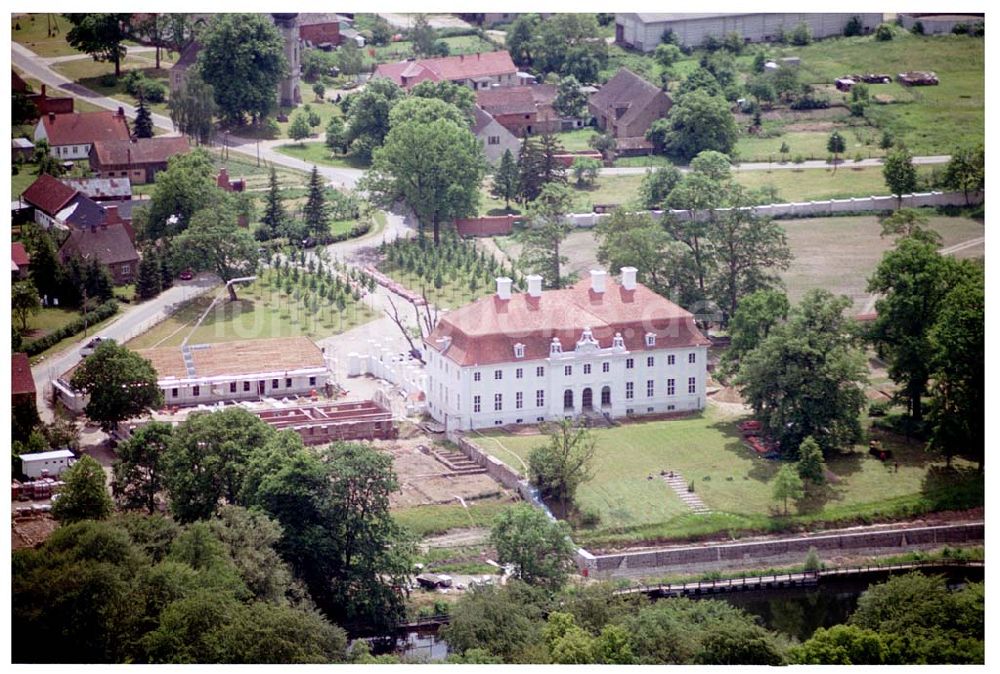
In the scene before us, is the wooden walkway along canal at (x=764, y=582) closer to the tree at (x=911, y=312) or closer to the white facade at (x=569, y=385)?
the tree at (x=911, y=312)

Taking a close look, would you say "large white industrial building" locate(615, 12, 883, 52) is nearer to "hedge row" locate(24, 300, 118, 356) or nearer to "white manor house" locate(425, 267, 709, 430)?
Result: "white manor house" locate(425, 267, 709, 430)

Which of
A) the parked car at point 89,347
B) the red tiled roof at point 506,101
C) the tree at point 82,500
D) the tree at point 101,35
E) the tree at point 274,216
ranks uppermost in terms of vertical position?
the tree at point 101,35

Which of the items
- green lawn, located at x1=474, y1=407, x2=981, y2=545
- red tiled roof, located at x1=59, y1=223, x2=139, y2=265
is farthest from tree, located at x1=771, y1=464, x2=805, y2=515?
red tiled roof, located at x1=59, y1=223, x2=139, y2=265

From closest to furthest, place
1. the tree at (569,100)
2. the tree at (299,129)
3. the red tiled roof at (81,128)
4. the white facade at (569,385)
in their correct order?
1. the white facade at (569,385)
2. the red tiled roof at (81,128)
3. the tree at (299,129)
4. the tree at (569,100)

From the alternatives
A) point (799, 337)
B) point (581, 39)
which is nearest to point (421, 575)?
point (799, 337)

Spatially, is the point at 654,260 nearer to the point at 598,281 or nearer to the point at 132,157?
the point at 598,281

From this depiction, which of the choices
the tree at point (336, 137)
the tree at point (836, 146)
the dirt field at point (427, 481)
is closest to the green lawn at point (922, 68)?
the tree at point (836, 146)

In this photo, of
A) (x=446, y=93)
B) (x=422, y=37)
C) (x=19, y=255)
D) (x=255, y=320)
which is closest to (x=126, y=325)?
(x=255, y=320)
